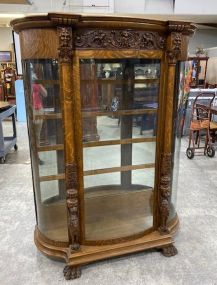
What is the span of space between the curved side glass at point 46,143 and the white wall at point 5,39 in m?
9.94

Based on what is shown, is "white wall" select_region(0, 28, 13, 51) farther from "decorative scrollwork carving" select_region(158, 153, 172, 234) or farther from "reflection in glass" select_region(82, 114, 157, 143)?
"decorative scrollwork carving" select_region(158, 153, 172, 234)

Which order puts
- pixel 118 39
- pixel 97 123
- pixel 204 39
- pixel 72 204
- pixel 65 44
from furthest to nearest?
pixel 204 39 → pixel 97 123 → pixel 72 204 → pixel 118 39 → pixel 65 44

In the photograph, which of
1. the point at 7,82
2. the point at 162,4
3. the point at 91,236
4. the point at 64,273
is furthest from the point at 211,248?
the point at 7,82

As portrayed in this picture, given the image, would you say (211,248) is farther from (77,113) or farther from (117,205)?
(77,113)

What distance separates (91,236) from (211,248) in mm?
971

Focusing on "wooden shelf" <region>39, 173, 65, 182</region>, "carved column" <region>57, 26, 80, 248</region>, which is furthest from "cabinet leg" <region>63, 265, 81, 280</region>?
"wooden shelf" <region>39, 173, 65, 182</region>

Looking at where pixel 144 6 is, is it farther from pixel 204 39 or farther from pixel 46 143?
pixel 46 143

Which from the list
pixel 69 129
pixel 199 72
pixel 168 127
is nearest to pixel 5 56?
pixel 199 72

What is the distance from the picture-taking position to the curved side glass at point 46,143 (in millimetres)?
1642

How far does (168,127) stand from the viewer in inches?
68.1

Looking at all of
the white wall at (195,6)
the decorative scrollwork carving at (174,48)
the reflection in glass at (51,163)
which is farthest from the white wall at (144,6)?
the reflection in glass at (51,163)

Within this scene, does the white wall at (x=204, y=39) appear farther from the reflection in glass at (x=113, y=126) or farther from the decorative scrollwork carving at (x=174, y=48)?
the decorative scrollwork carving at (x=174, y=48)

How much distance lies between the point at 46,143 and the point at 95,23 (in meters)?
0.89

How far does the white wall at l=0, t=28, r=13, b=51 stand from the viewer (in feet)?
33.5
